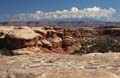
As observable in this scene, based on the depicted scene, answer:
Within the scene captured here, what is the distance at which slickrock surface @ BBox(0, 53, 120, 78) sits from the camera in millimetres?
8358

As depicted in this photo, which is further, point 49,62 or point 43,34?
point 43,34

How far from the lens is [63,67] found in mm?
8984

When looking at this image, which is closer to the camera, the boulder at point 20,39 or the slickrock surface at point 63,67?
the slickrock surface at point 63,67

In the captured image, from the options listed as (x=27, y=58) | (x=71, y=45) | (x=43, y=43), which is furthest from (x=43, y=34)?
(x=27, y=58)

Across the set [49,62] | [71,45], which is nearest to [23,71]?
[49,62]

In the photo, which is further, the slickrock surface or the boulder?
the boulder

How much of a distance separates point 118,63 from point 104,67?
647mm

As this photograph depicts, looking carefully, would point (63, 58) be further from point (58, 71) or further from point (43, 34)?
point (43, 34)

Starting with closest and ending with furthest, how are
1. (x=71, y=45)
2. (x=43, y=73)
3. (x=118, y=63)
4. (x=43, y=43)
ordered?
(x=43, y=73), (x=118, y=63), (x=43, y=43), (x=71, y=45)

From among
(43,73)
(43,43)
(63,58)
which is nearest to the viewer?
(43,73)

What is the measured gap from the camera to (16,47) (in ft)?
150

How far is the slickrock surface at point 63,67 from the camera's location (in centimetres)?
836

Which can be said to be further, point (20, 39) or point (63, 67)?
point (20, 39)

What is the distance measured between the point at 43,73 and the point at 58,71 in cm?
43
